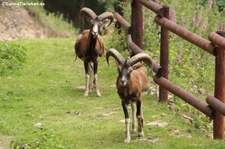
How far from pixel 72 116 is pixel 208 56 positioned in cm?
353

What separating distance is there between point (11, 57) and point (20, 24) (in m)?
11.3

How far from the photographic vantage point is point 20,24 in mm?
28969

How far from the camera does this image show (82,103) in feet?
46.2

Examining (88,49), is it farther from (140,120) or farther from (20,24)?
(20,24)

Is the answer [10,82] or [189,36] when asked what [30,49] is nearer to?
[10,82]

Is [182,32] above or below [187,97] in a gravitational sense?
above

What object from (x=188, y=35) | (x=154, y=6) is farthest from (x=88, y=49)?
(x=188, y=35)

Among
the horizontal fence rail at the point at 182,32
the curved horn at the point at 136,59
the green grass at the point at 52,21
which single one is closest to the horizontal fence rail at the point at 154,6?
the horizontal fence rail at the point at 182,32

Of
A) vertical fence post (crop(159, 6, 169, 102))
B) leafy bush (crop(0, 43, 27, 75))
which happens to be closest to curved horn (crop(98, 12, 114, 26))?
vertical fence post (crop(159, 6, 169, 102))

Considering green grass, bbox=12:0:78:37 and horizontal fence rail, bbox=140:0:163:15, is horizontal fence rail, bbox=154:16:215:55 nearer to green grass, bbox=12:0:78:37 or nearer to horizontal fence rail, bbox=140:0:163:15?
horizontal fence rail, bbox=140:0:163:15

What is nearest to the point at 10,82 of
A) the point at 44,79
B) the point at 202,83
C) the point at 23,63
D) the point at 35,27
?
the point at 44,79

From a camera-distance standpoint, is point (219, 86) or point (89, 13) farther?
point (89, 13)

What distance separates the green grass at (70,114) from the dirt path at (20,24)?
375 inches

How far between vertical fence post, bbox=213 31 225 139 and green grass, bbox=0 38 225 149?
292mm
